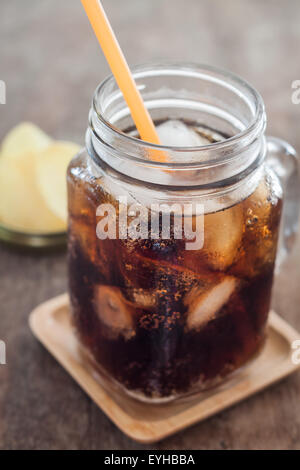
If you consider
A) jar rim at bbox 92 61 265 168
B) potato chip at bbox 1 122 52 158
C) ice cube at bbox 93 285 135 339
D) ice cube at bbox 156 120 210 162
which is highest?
jar rim at bbox 92 61 265 168

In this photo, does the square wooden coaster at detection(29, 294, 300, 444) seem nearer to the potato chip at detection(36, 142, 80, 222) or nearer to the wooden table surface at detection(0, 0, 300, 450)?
the wooden table surface at detection(0, 0, 300, 450)

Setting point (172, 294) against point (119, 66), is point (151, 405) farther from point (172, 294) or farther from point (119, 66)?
point (119, 66)

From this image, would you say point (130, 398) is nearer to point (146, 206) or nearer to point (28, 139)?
point (146, 206)

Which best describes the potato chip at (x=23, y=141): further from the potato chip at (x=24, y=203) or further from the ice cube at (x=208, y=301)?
the ice cube at (x=208, y=301)

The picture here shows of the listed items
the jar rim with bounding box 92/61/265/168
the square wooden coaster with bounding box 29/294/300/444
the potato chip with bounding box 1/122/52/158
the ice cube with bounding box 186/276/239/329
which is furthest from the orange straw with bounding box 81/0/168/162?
the potato chip with bounding box 1/122/52/158

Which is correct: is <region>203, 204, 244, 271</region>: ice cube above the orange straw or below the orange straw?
below

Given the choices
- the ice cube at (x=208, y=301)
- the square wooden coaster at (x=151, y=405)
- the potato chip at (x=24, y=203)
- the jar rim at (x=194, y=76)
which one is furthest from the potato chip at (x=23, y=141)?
the ice cube at (x=208, y=301)

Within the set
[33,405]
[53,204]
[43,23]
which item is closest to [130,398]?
[33,405]

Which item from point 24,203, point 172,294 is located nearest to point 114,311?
point 172,294
